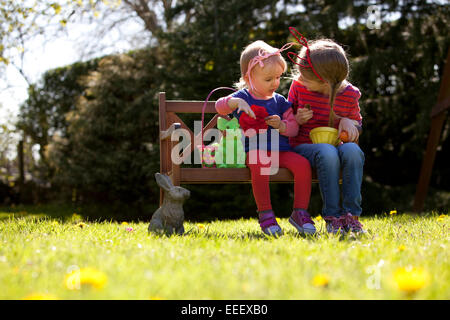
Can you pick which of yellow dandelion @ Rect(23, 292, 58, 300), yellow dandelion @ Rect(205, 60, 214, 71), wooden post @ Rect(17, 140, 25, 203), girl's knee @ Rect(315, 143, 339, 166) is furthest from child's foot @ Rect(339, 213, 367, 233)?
wooden post @ Rect(17, 140, 25, 203)

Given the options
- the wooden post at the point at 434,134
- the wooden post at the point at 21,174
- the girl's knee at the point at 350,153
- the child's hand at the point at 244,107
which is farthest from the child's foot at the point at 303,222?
the wooden post at the point at 21,174

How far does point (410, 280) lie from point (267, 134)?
1529 millimetres

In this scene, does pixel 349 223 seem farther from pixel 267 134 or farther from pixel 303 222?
pixel 267 134

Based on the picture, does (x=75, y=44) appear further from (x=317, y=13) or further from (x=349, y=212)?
(x=349, y=212)

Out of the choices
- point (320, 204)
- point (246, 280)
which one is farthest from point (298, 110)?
point (320, 204)

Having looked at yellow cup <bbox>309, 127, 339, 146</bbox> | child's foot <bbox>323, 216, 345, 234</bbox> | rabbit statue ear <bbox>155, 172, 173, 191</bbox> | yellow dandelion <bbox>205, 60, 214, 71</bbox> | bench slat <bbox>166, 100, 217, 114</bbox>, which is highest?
yellow dandelion <bbox>205, 60, 214, 71</bbox>

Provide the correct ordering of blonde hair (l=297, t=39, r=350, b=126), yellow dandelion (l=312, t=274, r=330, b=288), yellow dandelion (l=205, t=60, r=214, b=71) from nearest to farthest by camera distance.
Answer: yellow dandelion (l=312, t=274, r=330, b=288) → blonde hair (l=297, t=39, r=350, b=126) → yellow dandelion (l=205, t=60, r=214, b=71)

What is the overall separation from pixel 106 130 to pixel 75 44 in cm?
333

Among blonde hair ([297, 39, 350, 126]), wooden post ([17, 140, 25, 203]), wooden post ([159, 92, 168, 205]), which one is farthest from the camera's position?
wooden post ([17, 140, 25, 203])

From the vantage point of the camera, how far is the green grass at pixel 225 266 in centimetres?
116

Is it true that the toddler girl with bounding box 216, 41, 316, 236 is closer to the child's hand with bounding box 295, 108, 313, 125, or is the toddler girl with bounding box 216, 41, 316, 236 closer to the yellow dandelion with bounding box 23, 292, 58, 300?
the child's hand with bounding box 295, 108, 313, 125

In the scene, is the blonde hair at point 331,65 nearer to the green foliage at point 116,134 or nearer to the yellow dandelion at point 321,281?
the yellow dandelion at point 321,281

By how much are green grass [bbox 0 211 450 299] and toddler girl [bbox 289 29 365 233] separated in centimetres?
34

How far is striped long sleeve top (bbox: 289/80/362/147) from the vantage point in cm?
262
